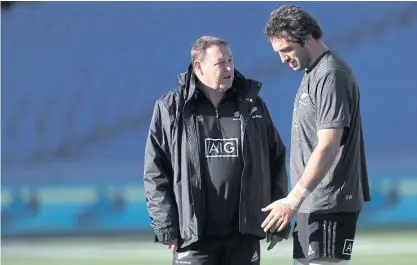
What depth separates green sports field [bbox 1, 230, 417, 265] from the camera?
21.1 ft

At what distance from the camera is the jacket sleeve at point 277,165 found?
147 inches

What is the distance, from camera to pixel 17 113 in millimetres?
7375

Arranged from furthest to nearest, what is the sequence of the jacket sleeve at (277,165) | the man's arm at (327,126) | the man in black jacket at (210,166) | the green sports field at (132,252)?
the green sports field at (132,252)
the jacket sleeve at (277,165)
the man in black jacket at (210,166)
the man's arm at (327,126)

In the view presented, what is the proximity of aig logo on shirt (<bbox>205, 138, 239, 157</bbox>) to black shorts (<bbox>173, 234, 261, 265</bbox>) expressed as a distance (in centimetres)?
32

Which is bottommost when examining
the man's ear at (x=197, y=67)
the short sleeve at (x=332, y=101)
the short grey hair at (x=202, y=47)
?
the short sleeve at (x=332, y=101)

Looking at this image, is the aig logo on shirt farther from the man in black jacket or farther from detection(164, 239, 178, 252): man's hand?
detection(164, 239, 178, 252): man's hand

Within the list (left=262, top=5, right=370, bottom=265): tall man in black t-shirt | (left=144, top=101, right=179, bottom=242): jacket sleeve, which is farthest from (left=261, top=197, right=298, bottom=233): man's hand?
(left=144, top=101, right=179, bottom=242): jacket sleeve

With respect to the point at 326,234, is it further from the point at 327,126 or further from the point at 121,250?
the point at 121,250

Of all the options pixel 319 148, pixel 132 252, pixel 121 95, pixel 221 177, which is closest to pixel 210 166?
pixel 221 177

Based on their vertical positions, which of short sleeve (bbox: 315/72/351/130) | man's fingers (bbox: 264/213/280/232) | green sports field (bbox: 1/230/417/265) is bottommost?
green sports field (bbox: 1/230/417/265)

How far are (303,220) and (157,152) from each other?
63 cm

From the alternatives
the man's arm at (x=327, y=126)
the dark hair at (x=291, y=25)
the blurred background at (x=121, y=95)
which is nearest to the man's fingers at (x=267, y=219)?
the man's arm at (x=327, y=126)

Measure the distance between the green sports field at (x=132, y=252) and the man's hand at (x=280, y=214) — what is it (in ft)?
9.77

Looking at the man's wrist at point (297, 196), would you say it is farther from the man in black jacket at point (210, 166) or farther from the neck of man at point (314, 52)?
the neck of man at point (314, 52)
